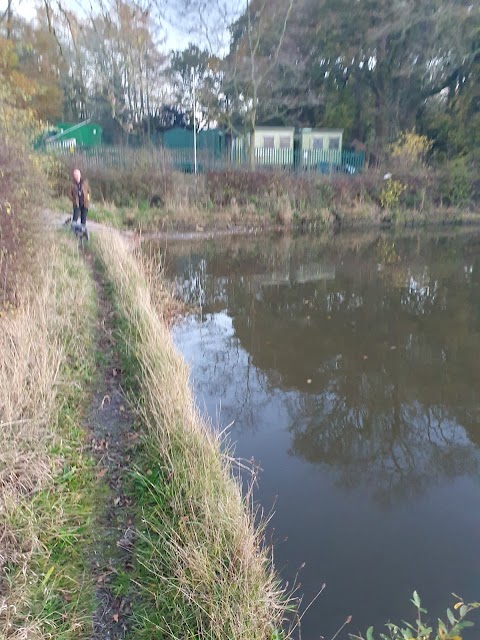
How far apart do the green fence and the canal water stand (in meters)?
10.4

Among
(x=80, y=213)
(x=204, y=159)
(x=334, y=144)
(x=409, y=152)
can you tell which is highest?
(x=334, y=144)

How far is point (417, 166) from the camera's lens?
25.7 meters

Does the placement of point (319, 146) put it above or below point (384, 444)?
above

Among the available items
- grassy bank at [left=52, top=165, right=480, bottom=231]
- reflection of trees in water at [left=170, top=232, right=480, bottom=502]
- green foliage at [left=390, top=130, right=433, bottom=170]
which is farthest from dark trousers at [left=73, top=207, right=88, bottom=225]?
green foliage at [left=390, top=130, right=433, bottom=170]

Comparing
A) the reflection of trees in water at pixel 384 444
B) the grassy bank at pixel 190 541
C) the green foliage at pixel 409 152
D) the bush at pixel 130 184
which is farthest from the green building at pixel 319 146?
the grassy bank at pixel 190 541

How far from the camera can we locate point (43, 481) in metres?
3.36

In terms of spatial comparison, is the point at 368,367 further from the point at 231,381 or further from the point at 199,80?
the point at 199,80

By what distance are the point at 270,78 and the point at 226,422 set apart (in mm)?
27599

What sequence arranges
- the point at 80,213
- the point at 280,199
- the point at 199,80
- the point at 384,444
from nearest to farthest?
the point at 384,444 < the point at 80,213 < the point at 280,199 < the point at 199,80

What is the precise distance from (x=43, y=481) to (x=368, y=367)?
501 cm

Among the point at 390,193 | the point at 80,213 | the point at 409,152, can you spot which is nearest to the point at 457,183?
the point at 409,152

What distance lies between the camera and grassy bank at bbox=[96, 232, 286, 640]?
8.46 ft

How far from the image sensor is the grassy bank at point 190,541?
2578 millimetres

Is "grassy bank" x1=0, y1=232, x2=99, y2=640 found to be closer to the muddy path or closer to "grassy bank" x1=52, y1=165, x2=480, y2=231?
the muddy path
